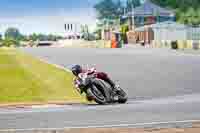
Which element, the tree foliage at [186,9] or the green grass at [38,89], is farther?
the tree foliage at [186,9]

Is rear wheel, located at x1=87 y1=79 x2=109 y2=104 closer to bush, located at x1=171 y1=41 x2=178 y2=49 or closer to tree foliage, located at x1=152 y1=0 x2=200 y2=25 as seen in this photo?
bush, located at x1=171 y1=41 x2=178 y2=49

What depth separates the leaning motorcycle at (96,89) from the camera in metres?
18.3

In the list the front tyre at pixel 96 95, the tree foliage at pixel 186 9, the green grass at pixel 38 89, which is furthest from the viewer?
the tree foliage at pixel 186 9

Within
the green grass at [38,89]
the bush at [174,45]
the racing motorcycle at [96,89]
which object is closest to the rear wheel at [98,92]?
the racing motorcycle at [96,89]

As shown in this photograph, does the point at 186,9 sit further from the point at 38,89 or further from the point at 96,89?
the point at 96,89

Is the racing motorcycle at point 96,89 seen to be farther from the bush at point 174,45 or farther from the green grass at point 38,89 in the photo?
the bush at point 174,45

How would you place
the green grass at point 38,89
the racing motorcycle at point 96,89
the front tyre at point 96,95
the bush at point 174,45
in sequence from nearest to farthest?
the front tyre at point 96,95 → the racing motorcycle at point 96,89 → the green grass at point 38,89 → the bush at point 174,45

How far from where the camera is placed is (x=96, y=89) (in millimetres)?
18500

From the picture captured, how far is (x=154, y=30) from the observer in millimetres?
119938

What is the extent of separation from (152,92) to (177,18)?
148m

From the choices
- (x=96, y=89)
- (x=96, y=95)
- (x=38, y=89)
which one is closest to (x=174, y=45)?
(x=38, y=89)

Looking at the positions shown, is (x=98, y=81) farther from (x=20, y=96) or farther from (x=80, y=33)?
(x=80, y=33)

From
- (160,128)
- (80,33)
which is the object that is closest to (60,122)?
(160,128)

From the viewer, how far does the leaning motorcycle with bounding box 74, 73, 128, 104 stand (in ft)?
60.2
